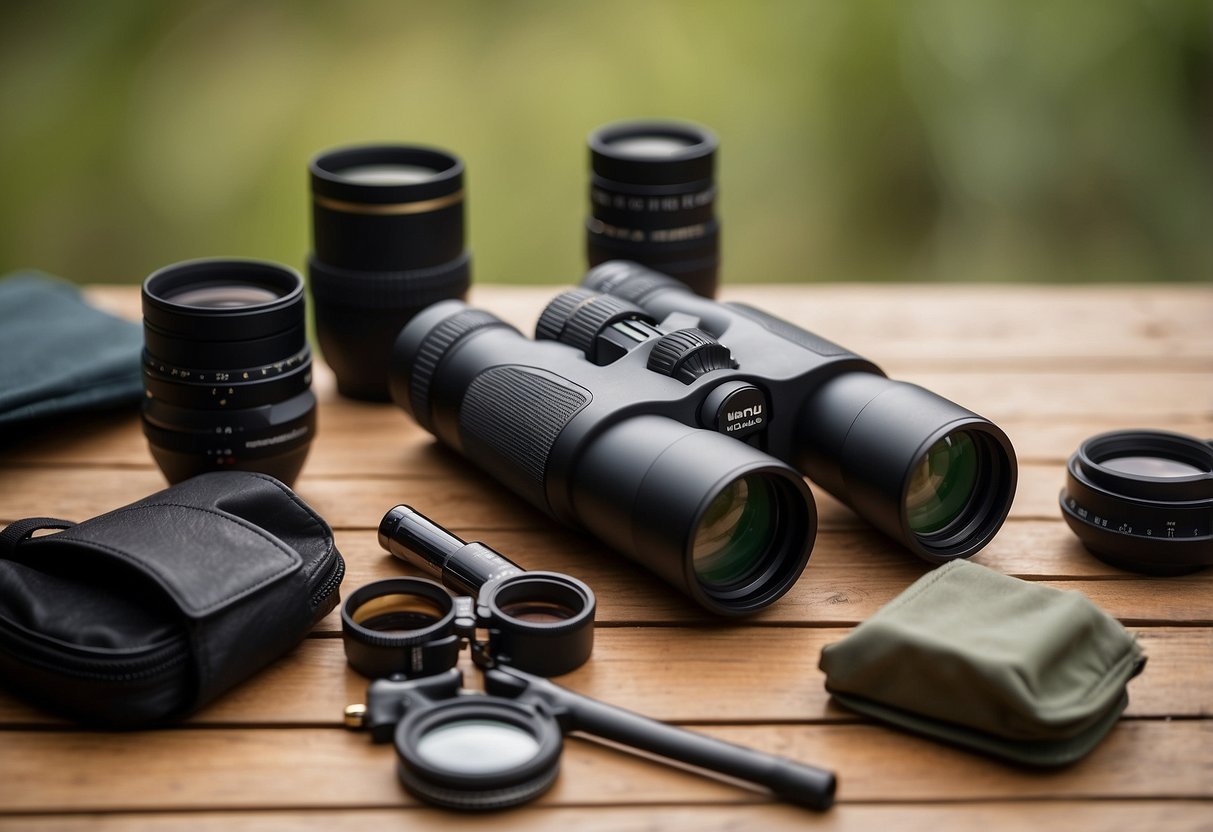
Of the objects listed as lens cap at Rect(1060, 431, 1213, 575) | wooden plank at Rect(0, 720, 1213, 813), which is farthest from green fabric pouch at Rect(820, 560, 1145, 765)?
lens cap at Rect(1060, 431, 1213, 575)

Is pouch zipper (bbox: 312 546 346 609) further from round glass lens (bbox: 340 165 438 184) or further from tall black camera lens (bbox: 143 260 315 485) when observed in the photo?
round glass lens (bbox: 340 165 438 184)

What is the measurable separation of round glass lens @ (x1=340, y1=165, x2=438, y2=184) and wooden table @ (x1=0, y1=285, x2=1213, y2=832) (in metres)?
0.32

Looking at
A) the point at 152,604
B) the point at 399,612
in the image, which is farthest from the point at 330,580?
the point at 152,604

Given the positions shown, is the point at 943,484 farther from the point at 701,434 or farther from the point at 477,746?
the point at 477,746

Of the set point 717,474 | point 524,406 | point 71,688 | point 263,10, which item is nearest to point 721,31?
point 263,10

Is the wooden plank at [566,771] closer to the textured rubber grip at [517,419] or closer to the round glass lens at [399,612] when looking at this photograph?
the round glass lens at [399,612]

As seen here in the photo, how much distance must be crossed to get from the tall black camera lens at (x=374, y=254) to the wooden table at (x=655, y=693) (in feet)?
0.33

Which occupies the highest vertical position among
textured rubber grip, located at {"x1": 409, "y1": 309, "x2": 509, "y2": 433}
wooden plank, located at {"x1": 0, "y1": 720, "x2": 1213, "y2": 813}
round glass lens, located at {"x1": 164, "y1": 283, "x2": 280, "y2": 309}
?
round glass lens, located at {"x1": 164, "y1": 283, "x2": 280, "y2": 309}

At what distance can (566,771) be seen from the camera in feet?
3.99

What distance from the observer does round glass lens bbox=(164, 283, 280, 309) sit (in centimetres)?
165

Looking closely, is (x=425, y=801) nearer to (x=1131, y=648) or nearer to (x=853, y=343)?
(x=1131, y=648)

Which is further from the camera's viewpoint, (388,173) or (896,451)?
(388,173)

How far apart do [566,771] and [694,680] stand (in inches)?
7.4

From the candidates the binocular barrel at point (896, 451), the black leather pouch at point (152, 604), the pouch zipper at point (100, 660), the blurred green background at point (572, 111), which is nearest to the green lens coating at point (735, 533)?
the binocular barrel at point (896, 451)
